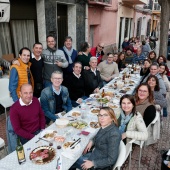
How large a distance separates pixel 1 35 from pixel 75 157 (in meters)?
4.96

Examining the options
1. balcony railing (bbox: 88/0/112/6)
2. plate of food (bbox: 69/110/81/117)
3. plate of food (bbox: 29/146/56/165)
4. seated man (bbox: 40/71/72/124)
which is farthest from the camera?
balcony railing (bbox: 88/0/112/6)

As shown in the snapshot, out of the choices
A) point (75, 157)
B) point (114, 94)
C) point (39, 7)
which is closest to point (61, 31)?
point (39, 7)

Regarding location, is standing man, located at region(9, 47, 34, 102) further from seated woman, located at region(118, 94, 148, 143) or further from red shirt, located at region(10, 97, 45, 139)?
seated woman, located at region(118, 94, 148, 143)

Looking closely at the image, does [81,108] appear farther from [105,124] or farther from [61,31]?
[61,31]

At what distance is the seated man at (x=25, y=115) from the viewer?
9.32 feet

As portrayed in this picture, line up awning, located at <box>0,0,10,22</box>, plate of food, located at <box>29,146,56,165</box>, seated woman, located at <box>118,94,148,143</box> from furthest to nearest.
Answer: awning, located at <box>0,0,10,22</box>, seated woman, located at <box>118,94,148,143</box>, plate of food, located at <box>29,146,56,165</box>

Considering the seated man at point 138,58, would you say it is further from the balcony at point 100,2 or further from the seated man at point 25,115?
the seated man at point 25,115

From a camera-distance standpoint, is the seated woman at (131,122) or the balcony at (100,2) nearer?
the seated woman at (131,122)

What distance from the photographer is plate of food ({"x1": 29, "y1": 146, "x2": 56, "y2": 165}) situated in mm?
2193

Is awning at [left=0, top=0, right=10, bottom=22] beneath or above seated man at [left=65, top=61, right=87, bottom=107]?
→ above

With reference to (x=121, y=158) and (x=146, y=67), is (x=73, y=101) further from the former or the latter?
(x=146, y=67)

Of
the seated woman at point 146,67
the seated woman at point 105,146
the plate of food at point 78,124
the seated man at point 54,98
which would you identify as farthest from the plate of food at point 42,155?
the seated woman at point 146,67

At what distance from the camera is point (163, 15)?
32.0ft

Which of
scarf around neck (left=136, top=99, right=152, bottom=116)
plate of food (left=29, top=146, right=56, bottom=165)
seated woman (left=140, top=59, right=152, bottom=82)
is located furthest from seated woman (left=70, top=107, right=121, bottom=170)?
seated woman (left=140, top=59, right=152, bottom=82)
